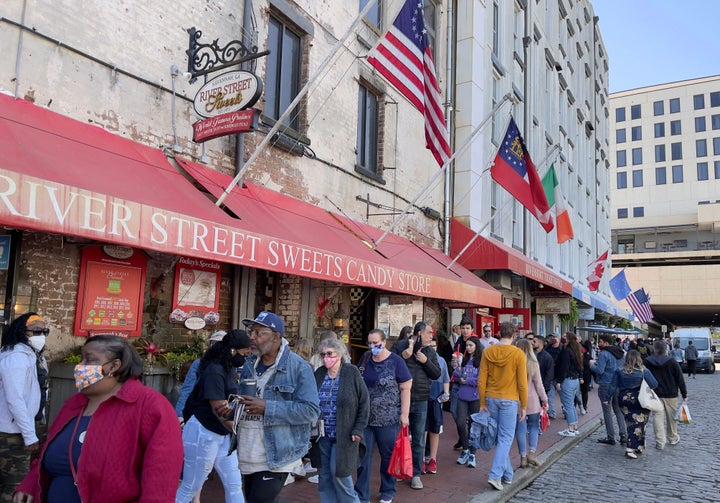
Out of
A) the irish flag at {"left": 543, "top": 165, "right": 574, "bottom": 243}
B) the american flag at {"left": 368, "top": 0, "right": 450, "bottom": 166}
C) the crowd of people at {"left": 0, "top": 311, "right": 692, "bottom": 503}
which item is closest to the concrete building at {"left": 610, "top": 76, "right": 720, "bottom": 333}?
the irish flag at {"left": 543, "top": 165, "right": 574, "bottom": 243}

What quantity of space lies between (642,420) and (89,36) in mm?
9446

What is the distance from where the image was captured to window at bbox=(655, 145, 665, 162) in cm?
7075

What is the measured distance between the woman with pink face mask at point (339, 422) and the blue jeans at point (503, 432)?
241 cm

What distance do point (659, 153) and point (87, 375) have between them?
7934 cm

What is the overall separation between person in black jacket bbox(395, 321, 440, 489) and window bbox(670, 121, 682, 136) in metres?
74.6

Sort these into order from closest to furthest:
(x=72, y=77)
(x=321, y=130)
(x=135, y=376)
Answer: (x=135, y=376)
(x=72, y=77)
(x=321, y=130)

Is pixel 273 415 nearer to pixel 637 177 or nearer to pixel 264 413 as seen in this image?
pixel 264 413

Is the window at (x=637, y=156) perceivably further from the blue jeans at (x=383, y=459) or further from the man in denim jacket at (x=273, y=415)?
the man in denim jacket at (x=273, y=415)

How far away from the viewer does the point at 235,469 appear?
4676 millimetres

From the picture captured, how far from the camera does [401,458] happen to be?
5723mm

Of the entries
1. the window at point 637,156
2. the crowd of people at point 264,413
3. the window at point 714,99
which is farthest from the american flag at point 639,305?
the window at point 714,99

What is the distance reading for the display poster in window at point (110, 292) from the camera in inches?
255

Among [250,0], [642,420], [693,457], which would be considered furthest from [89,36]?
[693,457]

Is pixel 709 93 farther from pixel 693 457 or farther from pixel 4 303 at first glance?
pixel 4 303
